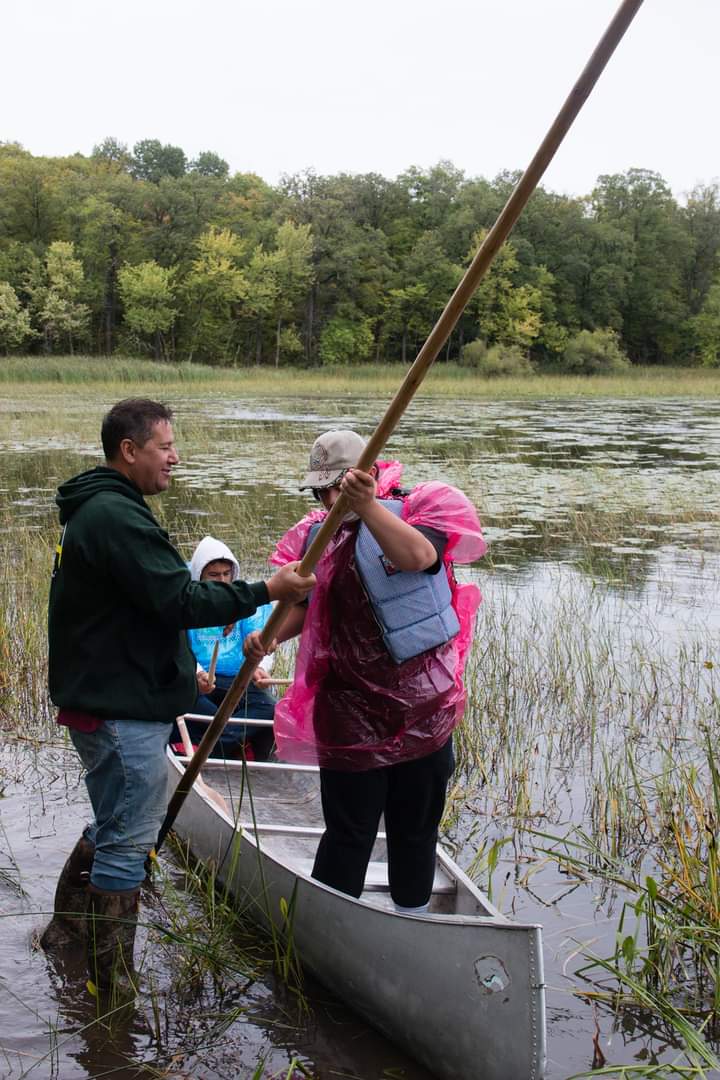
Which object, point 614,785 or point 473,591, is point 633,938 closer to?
point 473,591

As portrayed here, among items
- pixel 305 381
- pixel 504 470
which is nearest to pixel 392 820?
pixel 504 470

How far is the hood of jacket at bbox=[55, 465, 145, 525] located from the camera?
9.95 feet

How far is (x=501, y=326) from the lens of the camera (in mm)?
63844

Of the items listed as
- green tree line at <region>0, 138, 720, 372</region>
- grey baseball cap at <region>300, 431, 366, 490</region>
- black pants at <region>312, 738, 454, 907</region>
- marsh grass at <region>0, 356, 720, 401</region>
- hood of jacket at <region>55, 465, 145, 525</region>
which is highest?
green tree line at <region>0, 138, 720, 372</region>

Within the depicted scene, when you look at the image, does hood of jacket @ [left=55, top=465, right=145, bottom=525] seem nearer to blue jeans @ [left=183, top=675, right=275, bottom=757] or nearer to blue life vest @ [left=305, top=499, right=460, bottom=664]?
blue life vest @ [left=305, top=499, right=460, bottom=664]

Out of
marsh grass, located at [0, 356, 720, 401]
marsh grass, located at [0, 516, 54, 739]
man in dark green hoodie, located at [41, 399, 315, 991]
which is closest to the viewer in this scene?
man in dark green hoodie, located at [41, 399, 315, 991]

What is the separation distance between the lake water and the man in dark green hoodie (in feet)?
1.39

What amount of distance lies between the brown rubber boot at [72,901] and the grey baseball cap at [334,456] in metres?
1.36

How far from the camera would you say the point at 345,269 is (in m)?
63.7

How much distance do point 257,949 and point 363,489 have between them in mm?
1838

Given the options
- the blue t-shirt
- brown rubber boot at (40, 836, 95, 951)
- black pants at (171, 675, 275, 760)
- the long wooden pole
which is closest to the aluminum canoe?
brown rubber boot at (40, 836, 95, 951)

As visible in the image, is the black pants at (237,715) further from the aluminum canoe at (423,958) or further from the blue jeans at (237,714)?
the aluminum canoe at (423,958)

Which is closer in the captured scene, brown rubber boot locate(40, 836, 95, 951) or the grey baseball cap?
the grey baseball cap

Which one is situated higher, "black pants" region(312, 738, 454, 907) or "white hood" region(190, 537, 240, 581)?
"white hood" region(190, 537, 240, 581)
